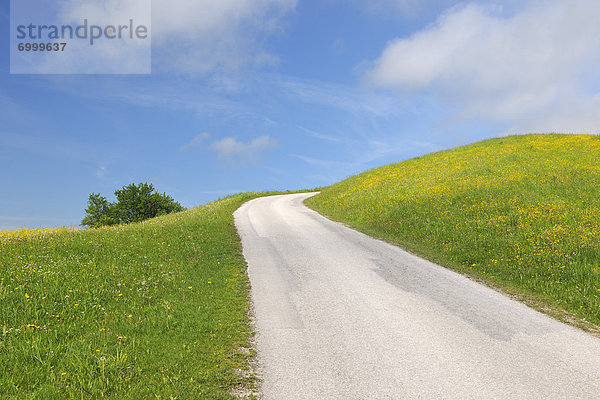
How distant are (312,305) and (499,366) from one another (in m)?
4.33

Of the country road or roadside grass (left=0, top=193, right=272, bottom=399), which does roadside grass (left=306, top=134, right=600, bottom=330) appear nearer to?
the country road

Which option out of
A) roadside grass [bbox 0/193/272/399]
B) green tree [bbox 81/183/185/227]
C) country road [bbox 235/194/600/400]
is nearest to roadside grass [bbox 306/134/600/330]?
country road [bbox 235/194/600/400]

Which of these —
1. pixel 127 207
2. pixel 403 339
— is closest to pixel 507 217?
pixel 403 339

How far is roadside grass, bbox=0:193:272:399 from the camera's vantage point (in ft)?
18.5

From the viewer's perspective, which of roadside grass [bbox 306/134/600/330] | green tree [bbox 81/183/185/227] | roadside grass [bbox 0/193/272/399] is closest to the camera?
roadside grass [bbox 0/193/272/399]

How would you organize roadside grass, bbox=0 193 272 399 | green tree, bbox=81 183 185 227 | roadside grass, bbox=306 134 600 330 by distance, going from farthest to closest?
1. green tree, bbox=81 183 185 227
2. roadside grass, bbox=306 134 600 330
3. roadside grass, bbox=0 193 272 399

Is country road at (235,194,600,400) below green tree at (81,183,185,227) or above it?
below

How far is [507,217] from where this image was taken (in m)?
16.8

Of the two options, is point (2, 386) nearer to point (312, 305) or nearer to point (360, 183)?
point (312, 305)

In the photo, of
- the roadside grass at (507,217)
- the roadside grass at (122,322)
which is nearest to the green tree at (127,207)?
the roadside grass at (507,217)

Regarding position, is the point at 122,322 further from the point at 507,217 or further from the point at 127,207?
the point at 127,207

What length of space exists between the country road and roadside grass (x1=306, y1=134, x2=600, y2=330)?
5.72 ft

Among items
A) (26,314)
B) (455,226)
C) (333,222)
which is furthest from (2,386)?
(333,222)

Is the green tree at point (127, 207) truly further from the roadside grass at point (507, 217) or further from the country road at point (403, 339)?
the country road at point (403, 339)
